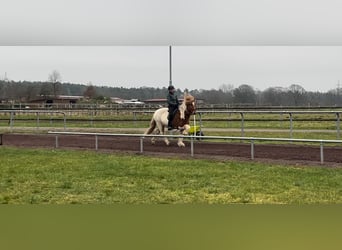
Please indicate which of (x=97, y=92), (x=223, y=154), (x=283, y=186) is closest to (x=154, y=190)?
(x=283, y=186)

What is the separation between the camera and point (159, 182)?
5.34 metres

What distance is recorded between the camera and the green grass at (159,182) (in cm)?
431

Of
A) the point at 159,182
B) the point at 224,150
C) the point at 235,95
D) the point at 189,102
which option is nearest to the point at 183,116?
the point at 189,102

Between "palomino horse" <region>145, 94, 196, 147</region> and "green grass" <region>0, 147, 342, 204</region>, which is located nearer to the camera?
"green grass" <region>0, 147, 342, 204</region>

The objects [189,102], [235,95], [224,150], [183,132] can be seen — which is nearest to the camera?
[224,150]

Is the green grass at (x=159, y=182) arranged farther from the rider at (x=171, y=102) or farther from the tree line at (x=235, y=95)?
the tree line at (x=235, y=95)

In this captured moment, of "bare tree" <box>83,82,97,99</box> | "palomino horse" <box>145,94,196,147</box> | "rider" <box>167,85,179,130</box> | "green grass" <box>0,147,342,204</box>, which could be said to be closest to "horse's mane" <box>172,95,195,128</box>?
"palomino horse" <box>145,94,196,147</box>

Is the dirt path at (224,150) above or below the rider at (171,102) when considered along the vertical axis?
below

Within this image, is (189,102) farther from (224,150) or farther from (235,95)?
(235,95)

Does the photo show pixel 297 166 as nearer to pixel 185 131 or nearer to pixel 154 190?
pixel 154 190

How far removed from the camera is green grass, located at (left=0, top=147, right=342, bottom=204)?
14.1ft

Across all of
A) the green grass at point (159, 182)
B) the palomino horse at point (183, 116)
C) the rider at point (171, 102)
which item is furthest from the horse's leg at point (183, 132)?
the green grass at point (159, 182)

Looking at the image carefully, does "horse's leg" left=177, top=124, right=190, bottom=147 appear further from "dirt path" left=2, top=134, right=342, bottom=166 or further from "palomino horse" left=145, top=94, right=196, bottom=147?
"dirt path" left=2, top=134, right=342, bottom=166

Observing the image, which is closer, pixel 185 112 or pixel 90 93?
pixel 185 112
